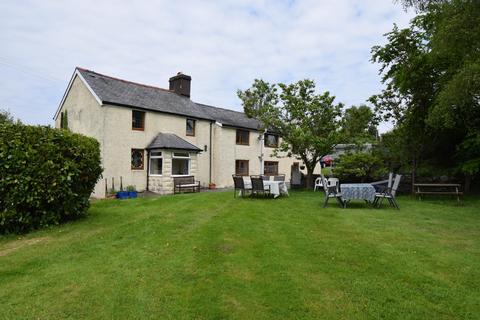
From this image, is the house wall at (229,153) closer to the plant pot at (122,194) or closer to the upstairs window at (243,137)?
the upstairs window at (243,137)

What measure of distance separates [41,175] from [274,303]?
6309mm

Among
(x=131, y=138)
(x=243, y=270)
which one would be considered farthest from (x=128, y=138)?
(x=243, y=270)

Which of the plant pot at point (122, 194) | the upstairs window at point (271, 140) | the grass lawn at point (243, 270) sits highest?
the upstairs window at point (271, 140)

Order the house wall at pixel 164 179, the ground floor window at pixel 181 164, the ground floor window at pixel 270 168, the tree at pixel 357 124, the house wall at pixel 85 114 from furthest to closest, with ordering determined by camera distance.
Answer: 1. the ground floor window at pixel 270 168
2. the ground floor window at pixel 181 164
3. the house wall at pixel 164 179
4. the tree at pixel 357 124
5. the house wall at pixel 85 114

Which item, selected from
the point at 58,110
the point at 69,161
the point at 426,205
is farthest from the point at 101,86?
the point at 426,205

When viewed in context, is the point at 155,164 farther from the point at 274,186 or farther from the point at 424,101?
the point at 424,101

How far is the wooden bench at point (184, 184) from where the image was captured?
17.6 metres

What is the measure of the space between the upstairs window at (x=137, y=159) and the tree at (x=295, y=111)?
6.56 meters

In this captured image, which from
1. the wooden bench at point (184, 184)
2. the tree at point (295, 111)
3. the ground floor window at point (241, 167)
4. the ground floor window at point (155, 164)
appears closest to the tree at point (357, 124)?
the tree at point (295, 111)

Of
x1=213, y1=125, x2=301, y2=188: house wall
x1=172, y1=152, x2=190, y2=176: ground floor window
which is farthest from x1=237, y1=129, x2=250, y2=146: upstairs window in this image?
x1=172, y1=152, x2=190, y2=176: ground floor window

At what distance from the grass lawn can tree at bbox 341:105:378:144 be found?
9440 millimetres

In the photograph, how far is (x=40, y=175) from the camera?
7.23m

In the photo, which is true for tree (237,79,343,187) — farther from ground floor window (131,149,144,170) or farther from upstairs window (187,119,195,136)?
ground floor window (131,149,144,170)

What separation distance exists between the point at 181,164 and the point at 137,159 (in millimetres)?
3162
